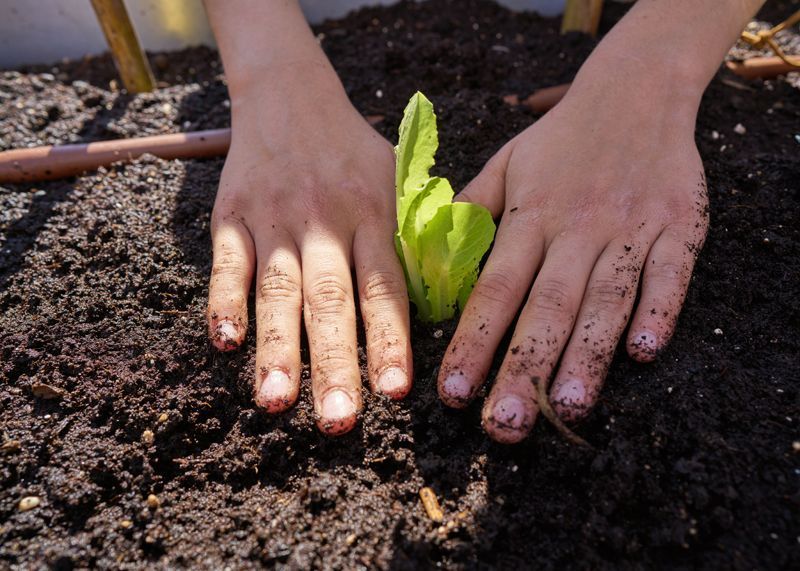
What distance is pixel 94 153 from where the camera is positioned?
1.93 meters

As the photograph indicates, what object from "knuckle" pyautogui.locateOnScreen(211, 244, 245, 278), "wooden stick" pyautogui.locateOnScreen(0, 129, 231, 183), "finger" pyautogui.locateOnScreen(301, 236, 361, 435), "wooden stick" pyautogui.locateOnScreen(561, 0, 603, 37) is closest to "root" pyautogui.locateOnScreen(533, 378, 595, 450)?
"finger" pyautogui.locateOnScreen(301, 236, 361, 435)

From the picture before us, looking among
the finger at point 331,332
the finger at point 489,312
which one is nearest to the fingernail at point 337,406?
the finger at point 331,332

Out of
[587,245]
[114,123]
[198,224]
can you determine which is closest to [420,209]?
[587,245]

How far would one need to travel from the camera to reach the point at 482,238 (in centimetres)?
130

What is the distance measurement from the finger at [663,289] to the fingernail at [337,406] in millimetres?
606

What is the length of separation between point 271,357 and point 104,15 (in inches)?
64.8

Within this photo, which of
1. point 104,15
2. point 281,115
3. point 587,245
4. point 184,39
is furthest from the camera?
point 184,39

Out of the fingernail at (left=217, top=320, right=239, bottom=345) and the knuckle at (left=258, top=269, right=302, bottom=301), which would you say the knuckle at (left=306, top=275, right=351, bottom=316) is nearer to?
the knuckle at (left=258, top=269, right=302, bottom=301)

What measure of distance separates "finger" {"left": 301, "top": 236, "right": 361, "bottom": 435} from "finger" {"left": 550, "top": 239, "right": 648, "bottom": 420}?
16.3 inches

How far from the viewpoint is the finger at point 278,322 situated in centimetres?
123

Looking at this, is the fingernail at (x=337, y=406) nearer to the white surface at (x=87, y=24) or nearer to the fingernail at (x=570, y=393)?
the fingernail at (x=570, y=393)

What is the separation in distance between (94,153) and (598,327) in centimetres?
167

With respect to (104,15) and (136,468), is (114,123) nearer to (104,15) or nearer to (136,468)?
(104,15)

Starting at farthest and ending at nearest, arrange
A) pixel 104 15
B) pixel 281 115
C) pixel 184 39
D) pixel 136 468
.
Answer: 1. pixel 184 39
2. pixel 104 15
3. pixel 281 115
4. pixel 136 468
